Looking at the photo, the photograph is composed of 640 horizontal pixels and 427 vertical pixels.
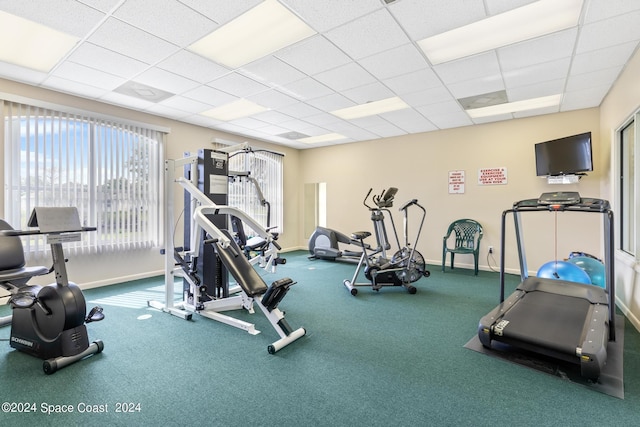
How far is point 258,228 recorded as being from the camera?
3.06m

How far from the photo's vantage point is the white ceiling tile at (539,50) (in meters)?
2.78

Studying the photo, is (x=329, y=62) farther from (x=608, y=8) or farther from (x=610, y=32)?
(x=610, y=32)

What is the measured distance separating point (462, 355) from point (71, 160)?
5235mm

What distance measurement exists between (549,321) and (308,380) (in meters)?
2.04

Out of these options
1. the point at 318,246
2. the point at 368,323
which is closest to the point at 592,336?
the point at 368,323

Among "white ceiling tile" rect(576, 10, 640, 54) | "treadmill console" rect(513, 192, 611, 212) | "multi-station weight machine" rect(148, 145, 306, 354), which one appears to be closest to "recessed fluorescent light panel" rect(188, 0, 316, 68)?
"multi-station weight machine" rect(148, 145, 306, 354)

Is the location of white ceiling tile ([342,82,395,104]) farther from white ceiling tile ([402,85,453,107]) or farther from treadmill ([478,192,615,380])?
treadmill ([478,192,615,380])

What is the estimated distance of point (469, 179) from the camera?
575 centimetres

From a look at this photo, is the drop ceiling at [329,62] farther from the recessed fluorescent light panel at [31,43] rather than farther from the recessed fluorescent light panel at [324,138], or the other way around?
the recessed fluorescent light panel at [324,138]

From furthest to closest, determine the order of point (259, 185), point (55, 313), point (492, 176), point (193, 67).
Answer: point (259, 185) < point (492, 176) < point (193, 67) < point (55, 313)

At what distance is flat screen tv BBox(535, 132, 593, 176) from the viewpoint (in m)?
4.17

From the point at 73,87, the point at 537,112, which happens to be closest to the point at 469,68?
the point at 537,112

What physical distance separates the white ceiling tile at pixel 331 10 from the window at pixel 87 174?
12.0 feet

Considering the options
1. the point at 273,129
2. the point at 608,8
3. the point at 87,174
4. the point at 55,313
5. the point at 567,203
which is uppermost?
the point at 273,129
